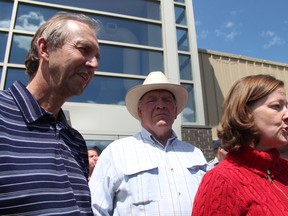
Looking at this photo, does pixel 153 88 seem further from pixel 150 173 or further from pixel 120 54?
pixel 120 54

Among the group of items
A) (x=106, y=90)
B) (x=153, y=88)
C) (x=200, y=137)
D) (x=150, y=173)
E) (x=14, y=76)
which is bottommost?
(x=150, y=173)

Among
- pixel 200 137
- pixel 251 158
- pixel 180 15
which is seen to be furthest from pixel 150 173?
pixel 180 15

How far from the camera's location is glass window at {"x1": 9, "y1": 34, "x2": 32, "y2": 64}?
683 cm

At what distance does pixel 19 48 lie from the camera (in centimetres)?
698

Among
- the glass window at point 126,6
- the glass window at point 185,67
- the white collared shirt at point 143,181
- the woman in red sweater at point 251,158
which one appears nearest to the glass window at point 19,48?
the glass window at point 126,6

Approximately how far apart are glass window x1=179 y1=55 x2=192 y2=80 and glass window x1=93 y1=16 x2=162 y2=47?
770mm

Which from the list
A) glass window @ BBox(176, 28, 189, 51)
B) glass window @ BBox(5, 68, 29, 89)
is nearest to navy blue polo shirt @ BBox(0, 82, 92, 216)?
glass window @ BBox(5, 68, 29, 89)

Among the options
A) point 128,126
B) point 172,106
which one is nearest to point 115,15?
point 128,126

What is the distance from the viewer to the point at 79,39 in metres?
1.49

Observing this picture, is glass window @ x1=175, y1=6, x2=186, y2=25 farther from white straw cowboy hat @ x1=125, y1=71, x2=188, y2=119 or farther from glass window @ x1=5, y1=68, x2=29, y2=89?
white straw cowboy hat @ x1=125, y1=71, x2=188, y2=119

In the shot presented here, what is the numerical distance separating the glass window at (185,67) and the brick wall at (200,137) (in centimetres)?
149

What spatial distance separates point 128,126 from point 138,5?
12.2 feet

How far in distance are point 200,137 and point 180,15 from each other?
3871mm

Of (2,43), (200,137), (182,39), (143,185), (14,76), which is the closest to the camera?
(143,185)
